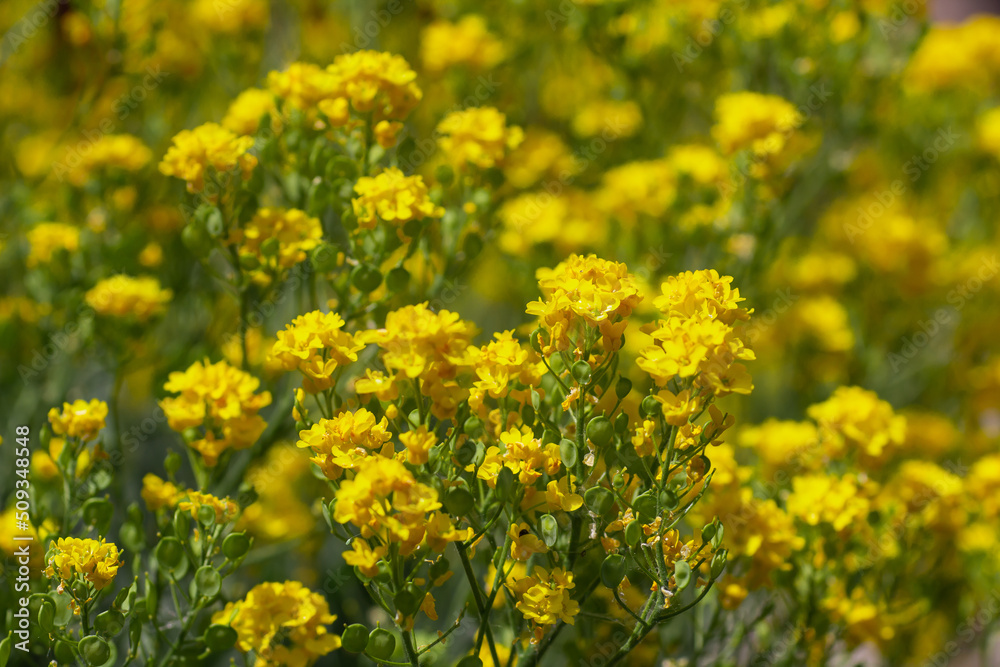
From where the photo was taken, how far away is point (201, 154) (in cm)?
135

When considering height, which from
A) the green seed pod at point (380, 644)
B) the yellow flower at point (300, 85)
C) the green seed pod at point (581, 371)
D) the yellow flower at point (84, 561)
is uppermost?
the yellow flower at point (300, 85)

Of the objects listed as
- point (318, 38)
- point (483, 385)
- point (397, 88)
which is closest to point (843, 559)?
point (483, 385)

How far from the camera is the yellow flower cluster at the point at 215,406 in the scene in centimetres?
122

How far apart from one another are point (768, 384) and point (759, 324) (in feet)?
1.92

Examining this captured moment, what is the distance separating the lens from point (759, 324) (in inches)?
100

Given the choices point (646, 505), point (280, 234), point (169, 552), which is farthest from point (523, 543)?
point (280, 234)

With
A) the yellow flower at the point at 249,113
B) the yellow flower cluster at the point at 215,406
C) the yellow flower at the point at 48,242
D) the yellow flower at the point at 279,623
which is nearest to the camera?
the yellow flower at the point at 279,623

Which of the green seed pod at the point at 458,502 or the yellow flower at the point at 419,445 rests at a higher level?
the yellow flower at the point at 419,445

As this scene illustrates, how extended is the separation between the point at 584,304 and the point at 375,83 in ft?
2.11

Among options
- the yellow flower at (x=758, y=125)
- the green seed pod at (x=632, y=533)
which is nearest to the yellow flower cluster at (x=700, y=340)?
the green seed pod at (x=632, y=533)

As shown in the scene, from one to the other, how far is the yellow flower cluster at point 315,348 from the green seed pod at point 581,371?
28 centimetres

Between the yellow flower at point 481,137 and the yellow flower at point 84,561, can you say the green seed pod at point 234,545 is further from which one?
the yellow flower at point 481,137

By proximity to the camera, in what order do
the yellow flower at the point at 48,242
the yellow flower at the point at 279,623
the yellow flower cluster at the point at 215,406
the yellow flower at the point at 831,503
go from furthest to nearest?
1. the yellow flower at the point at 48,242
2. the yellow flower at the point at 831,503
3. the yellow flower cluster at the point at 215,406
4. the yellow flower at the point at 279,623

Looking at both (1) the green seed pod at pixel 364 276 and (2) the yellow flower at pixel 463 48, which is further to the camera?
(2) the yellow flower at pixel 463 48
